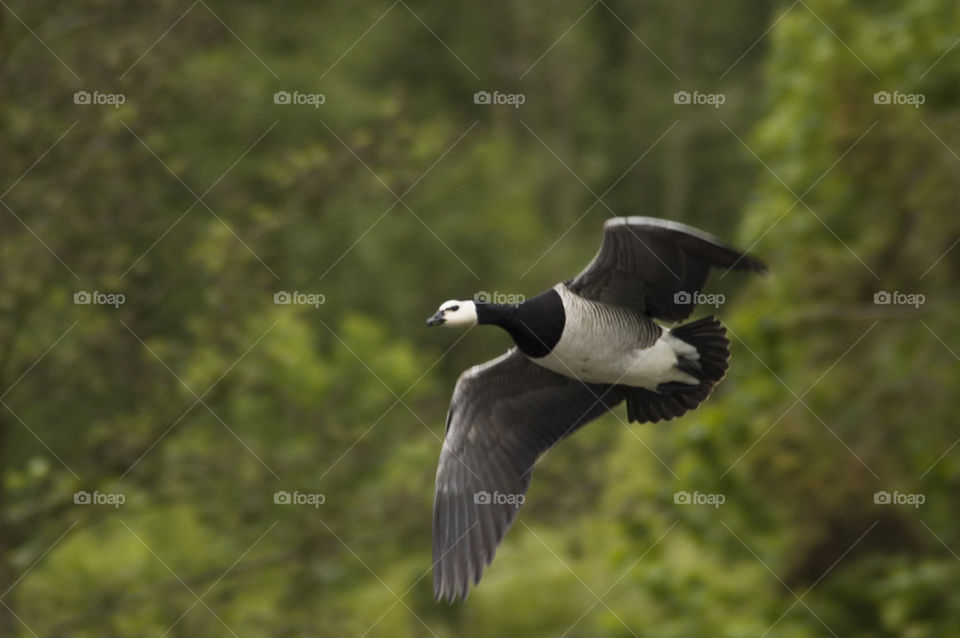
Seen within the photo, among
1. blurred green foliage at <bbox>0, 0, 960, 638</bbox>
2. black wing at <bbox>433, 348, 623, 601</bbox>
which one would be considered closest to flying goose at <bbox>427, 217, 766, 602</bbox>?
black wing at <bbox>433, 348, 623, 601</bbox>

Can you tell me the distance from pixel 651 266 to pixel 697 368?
703mm

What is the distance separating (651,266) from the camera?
704cm

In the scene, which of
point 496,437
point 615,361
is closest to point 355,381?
point 496,437

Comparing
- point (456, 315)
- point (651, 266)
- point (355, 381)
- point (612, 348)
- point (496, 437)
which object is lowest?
point (355, 381)

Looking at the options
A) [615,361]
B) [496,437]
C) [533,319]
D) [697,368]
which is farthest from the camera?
[496,437]

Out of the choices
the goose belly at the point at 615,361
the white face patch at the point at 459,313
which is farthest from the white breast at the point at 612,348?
the white face patch at the point at 459,313

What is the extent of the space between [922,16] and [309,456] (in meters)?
5.16

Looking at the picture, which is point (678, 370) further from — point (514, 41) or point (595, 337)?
point (514, 41)

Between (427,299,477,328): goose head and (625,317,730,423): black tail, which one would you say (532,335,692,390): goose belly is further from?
(427,299,477,328): goose head

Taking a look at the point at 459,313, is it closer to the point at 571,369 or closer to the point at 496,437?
the point at 571,369

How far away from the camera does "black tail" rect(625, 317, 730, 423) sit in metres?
7.41

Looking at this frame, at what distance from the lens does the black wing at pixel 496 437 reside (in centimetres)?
779

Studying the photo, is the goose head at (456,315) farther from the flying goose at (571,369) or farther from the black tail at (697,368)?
the black tail at (697,368)

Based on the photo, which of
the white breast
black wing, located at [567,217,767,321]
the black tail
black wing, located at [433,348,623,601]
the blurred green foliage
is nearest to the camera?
black wing, located at [567,217,767,321]
